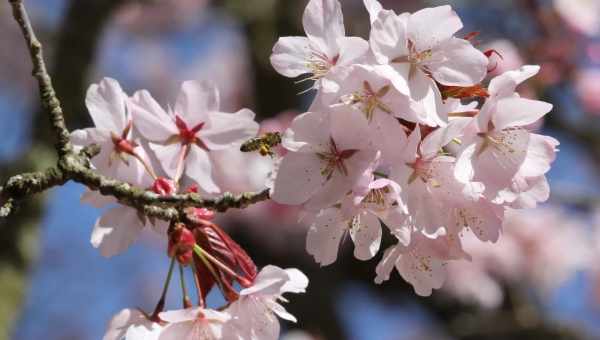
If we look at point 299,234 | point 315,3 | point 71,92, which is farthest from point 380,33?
point 299,234

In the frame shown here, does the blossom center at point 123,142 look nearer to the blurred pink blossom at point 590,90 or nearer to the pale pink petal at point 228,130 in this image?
the pale pink petal at point 228,130

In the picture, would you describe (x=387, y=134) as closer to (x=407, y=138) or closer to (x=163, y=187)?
(x=407, y=138)

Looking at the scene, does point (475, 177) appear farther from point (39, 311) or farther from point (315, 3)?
point (39, 311)

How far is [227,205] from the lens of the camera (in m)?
1.02

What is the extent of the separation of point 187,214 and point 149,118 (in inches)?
6.3

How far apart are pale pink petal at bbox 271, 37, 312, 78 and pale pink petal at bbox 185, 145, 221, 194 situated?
0.69 ft

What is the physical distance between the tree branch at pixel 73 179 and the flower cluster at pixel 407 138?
0.33 ft

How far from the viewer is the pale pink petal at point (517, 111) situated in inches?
38.6

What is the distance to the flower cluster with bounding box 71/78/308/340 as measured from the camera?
101 cm

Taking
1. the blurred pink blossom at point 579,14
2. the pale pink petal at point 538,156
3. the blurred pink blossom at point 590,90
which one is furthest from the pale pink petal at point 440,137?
the blurred pink blossom at point 590,90

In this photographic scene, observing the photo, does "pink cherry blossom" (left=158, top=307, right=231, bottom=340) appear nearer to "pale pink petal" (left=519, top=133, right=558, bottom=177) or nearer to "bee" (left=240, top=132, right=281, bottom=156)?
"bee" (left=240, top=132, right=281, bottom=156)

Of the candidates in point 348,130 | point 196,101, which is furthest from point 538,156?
point 196,101

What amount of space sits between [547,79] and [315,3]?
207 centimetres

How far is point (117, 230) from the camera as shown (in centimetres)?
112
